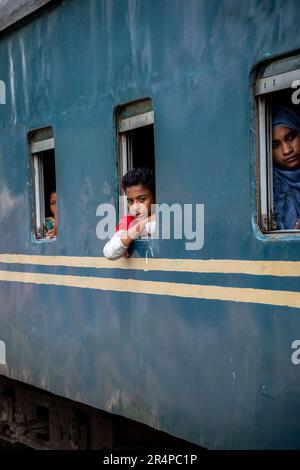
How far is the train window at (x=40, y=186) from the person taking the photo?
670cm

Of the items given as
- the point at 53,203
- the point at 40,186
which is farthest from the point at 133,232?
the point at 40,186

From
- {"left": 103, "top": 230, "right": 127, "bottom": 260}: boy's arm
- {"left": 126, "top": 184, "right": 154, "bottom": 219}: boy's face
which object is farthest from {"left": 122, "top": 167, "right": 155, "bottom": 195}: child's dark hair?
{"left": 103, "top": 230, "right": 127, "bottom": 260}: boy's arm

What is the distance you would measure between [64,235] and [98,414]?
4.57 feet

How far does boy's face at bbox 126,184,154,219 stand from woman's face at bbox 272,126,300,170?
3.60ft

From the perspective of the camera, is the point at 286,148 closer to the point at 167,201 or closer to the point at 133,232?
the point at 167,201

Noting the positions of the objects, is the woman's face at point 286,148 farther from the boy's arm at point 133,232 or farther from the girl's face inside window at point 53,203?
the girl's face inside window at point 53,203

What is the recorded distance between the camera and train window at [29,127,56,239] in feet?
22.0

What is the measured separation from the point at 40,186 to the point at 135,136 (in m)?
1.47

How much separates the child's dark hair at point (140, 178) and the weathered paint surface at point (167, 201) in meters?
0.16

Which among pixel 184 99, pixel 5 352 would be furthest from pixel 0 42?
pixel 184 99

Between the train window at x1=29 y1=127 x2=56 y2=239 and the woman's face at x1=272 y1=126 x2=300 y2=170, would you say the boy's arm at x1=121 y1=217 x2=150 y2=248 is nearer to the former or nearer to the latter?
the woman's face at x1=272 y1=126 x2=300 y2=170

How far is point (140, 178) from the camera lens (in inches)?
203
